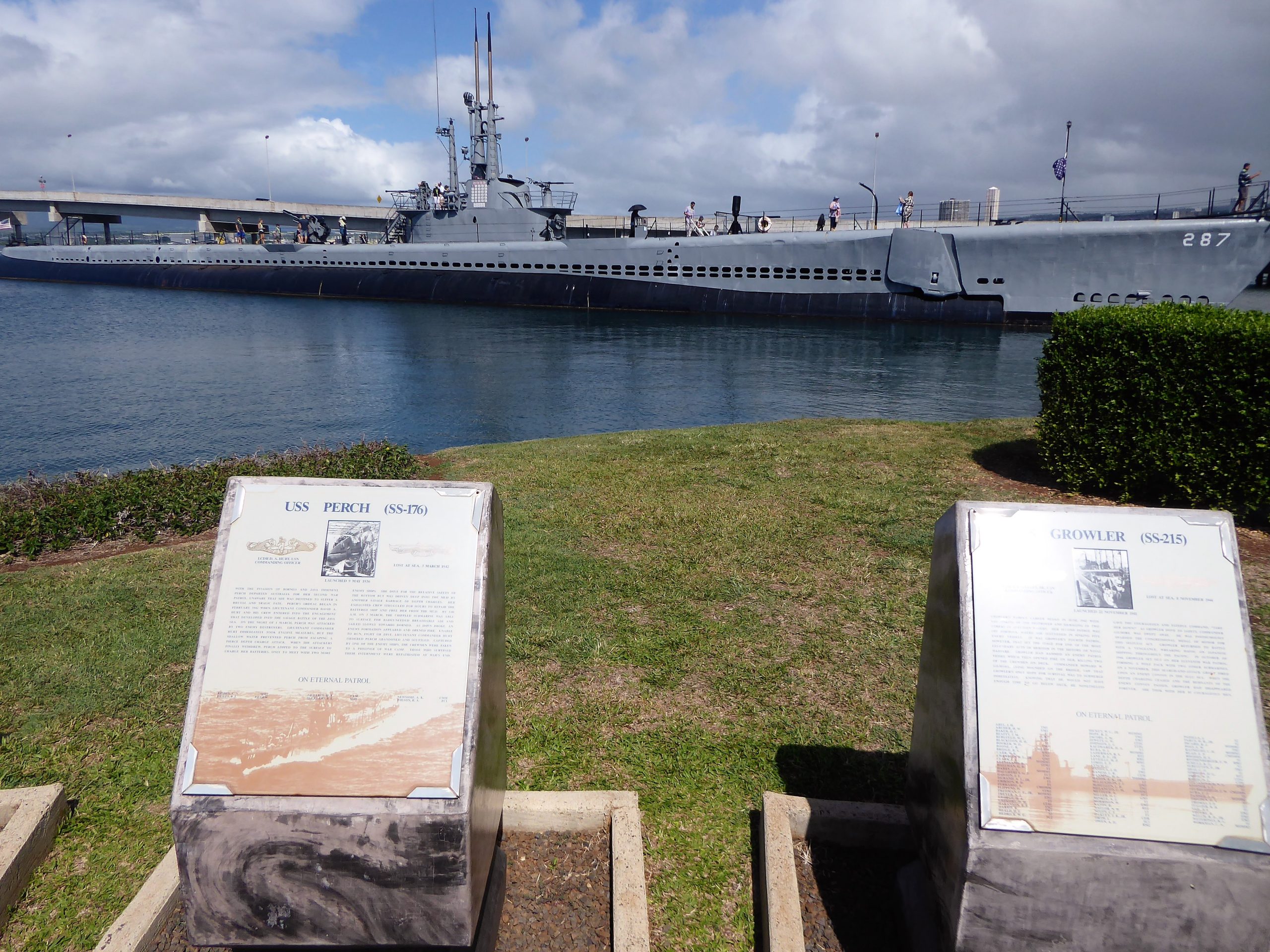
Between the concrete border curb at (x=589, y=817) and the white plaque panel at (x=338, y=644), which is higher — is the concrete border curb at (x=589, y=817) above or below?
below

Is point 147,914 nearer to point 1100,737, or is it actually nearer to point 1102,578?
point 1100,737

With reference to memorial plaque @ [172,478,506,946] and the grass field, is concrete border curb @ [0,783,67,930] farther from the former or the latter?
memorial plaque @ [172,478,506,946]

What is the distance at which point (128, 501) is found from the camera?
773 centimetres

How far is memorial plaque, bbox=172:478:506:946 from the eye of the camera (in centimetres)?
260

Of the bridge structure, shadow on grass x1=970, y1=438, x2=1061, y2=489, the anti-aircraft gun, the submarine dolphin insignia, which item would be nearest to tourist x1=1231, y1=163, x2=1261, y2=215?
the submarine dolphin insignia

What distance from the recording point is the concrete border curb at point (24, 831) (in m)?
3.24

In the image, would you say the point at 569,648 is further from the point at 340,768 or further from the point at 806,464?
the point at 806,464

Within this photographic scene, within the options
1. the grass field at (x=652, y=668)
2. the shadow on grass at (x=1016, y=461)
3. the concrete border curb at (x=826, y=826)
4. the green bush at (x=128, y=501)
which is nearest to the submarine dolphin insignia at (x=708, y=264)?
the shadow on grass at (x=1016, y=461)

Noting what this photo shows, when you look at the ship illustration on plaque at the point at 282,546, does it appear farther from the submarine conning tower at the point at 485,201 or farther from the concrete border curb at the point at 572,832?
the submarine conning tower at the point at 485,201

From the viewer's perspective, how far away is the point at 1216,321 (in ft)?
24.2

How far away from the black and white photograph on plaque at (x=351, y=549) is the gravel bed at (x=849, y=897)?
77.9 inches

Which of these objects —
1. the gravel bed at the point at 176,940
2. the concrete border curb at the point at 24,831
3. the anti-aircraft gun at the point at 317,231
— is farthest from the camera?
the anti-aircraft gun at the point at 317,231

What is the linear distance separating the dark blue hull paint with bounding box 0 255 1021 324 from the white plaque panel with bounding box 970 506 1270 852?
100ft

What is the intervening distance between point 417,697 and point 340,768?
31 centimetres
